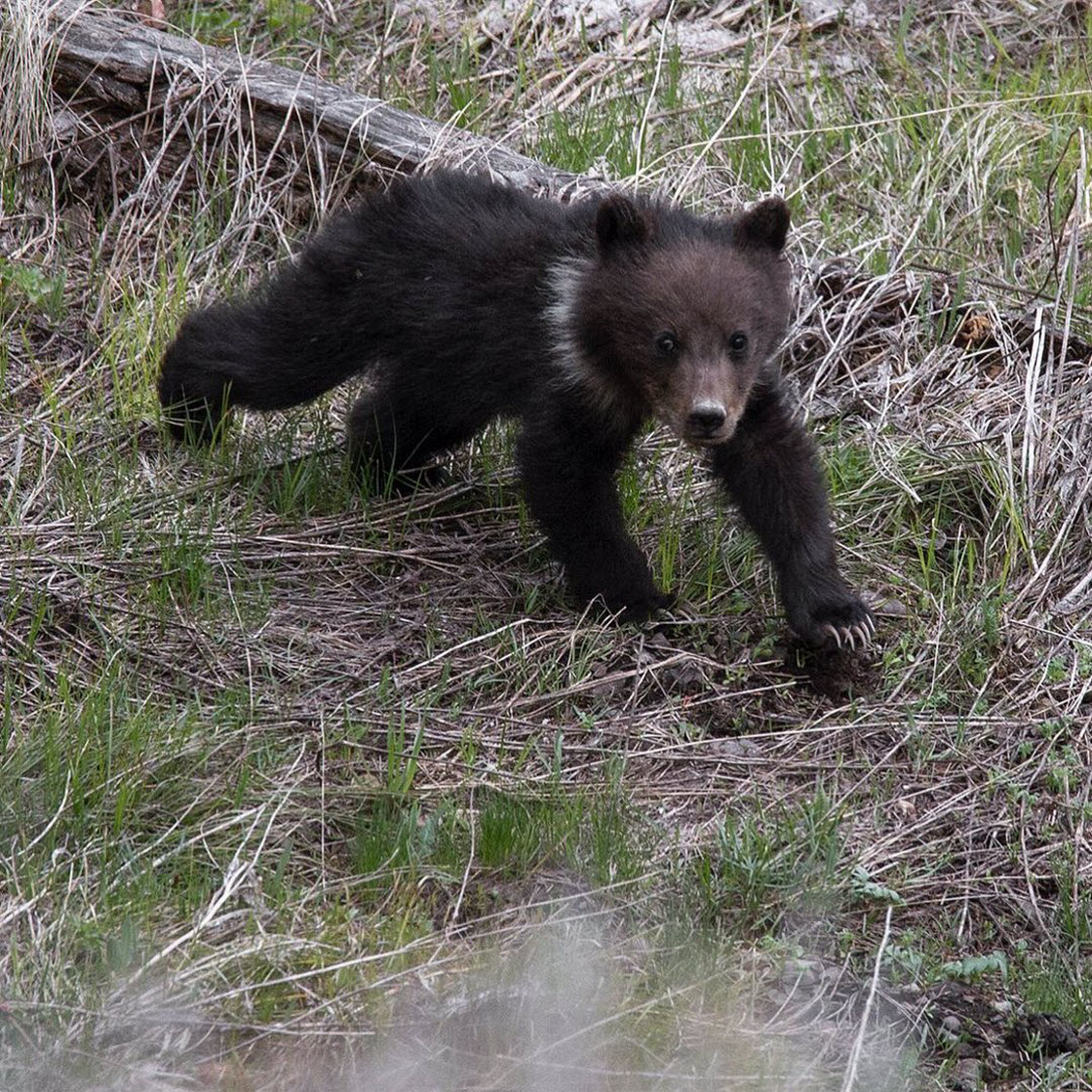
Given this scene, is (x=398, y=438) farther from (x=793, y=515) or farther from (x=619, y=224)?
(x=793, y=515)

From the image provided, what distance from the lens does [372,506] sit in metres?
5.75

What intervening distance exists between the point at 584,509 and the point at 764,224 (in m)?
1.03

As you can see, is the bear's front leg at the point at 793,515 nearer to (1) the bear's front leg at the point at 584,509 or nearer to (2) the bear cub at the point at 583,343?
(2) the bear cub at the point at 583,343

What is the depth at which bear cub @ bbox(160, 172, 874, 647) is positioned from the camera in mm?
4891

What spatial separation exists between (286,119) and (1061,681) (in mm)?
3959

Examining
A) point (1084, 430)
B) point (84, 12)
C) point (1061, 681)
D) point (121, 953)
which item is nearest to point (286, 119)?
point (84, 12)

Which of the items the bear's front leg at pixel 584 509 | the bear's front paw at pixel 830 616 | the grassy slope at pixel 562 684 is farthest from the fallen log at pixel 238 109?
the bear's front paw at pixel 830 616

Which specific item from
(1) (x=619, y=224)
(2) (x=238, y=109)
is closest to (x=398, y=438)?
(1) (x=619, y=224)

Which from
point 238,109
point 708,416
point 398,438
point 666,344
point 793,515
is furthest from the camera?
point 238,109

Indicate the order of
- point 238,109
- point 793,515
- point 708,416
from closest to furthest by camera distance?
point 708,416 → point 793,515 → point 238,109

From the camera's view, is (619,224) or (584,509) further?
(584,509)

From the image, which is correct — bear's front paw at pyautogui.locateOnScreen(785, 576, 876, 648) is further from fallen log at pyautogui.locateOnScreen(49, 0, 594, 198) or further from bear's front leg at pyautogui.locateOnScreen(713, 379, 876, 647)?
fallen log at pyautogui.locateOnScreen(49, 0, 594, 198)

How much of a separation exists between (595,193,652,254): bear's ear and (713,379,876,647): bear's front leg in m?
0.60

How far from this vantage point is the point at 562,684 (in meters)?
4.91
